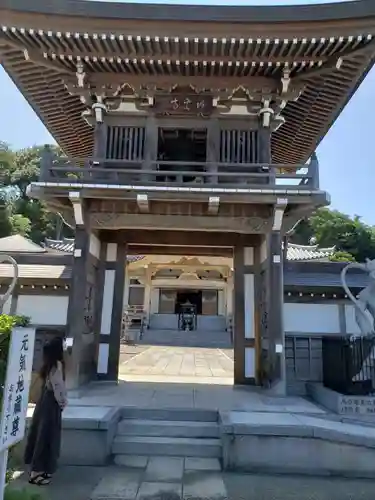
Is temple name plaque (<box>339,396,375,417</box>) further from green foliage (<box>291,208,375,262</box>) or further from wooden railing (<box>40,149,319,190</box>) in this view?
green foliage (<box>291,208,375,262</box>)

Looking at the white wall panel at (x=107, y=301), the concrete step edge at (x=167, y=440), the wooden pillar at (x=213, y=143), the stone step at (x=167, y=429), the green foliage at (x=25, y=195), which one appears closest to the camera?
the concrete step edge at (x=167, y=440)

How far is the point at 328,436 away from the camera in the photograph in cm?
515

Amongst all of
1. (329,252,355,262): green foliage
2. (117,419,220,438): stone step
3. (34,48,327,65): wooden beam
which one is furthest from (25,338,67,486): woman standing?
(329,252,355,262): green foliage

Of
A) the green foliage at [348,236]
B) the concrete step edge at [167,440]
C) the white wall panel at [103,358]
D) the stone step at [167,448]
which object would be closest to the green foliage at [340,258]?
the green foliage at [348,236]

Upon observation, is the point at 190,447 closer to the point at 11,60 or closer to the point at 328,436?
the point at 328,436

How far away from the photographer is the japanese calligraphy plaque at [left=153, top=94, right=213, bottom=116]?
8609mm

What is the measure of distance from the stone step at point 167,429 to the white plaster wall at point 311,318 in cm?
335

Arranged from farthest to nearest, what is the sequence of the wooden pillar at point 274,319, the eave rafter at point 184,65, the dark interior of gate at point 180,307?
the dark interior of gate at point 180,307
the wooden pillar at point 274,319
the eave rafter at point 184,65

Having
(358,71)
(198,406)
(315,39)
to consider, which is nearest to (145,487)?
(198,406)

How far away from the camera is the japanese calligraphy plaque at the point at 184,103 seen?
8609mm

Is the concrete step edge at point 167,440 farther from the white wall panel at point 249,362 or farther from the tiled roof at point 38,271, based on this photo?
the tiled roof at point 38,271

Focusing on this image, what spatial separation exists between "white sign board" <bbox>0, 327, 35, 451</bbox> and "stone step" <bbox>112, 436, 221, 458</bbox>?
8.21 feet

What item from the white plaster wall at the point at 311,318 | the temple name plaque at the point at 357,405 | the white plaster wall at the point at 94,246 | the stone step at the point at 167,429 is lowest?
the stone step at the point at 167,429

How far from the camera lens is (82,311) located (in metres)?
7.78
